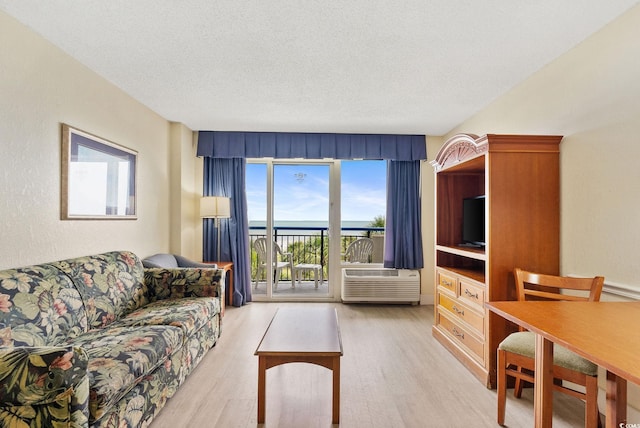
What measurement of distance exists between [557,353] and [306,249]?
3.95 m

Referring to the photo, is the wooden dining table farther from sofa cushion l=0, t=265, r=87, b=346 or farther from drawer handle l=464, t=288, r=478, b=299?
sofa cushion l=0, t=265, r=87, b=346

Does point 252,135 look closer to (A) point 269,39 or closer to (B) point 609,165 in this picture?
(A) point 269,39

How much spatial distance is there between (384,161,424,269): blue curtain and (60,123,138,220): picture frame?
3.26m

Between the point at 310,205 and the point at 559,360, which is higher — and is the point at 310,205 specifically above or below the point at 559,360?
above

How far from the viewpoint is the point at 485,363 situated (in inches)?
99.8

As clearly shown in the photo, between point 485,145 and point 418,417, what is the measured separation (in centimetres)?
194

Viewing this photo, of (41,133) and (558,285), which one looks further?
(41,133)

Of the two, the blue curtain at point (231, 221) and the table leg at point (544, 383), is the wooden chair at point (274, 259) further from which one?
the table leg at point (544, 383)

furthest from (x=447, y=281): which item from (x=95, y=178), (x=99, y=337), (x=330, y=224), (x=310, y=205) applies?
(x=95, y=178)

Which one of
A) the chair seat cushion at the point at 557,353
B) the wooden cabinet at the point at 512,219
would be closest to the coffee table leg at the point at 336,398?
the chair seat cushion at the point at 557,353

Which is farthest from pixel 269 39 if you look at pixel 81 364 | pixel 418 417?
pixel 418 417

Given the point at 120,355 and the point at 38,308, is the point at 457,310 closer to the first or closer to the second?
the point at 120,355

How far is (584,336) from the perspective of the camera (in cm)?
125

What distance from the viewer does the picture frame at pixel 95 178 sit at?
2.54 meters
